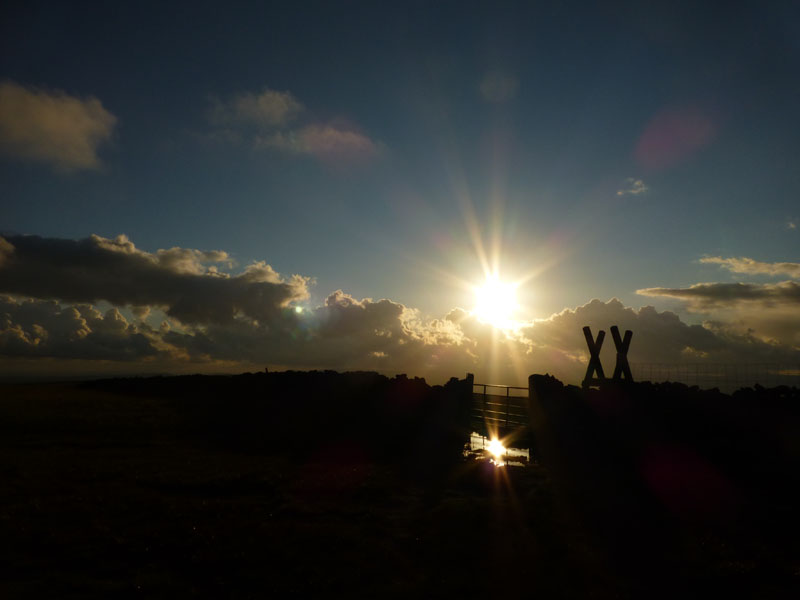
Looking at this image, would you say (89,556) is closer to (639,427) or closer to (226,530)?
(226,530)

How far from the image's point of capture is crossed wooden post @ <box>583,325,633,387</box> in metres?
20.7

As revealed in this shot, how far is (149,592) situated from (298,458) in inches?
457

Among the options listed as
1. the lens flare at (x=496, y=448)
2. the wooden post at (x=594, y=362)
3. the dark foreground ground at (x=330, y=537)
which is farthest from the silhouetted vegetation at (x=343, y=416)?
the wooden post at (x=594, y=362)

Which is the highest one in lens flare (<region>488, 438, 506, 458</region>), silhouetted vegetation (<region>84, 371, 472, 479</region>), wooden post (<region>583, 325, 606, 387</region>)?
wooden post (<region>583, 325, 606, 387</region>)

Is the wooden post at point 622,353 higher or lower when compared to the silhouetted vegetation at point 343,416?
higher

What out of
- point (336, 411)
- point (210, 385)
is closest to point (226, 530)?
point (336, 411)

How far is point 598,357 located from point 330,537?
15.9 metres

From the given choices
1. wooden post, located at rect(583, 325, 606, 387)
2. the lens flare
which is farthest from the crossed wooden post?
the lens flare

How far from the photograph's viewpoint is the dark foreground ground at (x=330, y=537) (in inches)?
322

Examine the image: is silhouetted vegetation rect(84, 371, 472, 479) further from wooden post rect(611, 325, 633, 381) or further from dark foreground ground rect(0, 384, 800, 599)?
wooden post rect(611, 325, 633, 381)

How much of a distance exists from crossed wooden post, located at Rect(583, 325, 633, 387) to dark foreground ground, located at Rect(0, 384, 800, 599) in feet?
21.7

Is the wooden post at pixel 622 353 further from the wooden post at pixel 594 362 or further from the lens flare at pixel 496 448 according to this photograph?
the lens flare at pixel 496 448

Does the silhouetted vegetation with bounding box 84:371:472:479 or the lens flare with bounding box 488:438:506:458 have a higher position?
the silhouetted vegetation with bounding box 84:371:472:479

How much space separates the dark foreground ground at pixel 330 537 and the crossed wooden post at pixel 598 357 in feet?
21.7
